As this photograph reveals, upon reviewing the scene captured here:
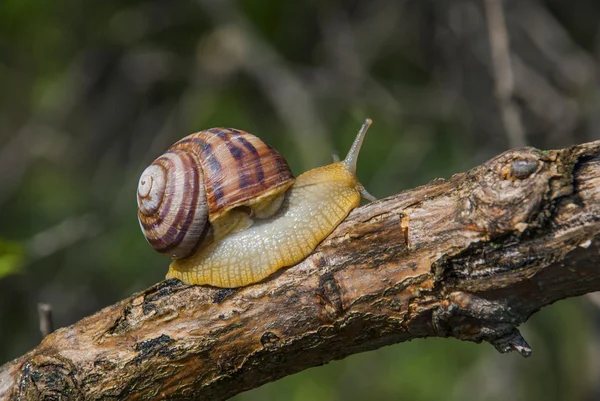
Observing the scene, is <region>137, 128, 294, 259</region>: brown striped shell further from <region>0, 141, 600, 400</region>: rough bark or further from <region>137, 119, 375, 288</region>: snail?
<region>0, 141, 600, 400</region>: rough bark

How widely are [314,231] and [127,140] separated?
5049 millimetres

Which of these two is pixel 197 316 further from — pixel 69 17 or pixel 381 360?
pixel 69 17

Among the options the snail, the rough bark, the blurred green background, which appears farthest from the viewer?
the blurred green background

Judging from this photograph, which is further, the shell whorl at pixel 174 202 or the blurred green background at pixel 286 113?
the blurred green background at pixel 286 113

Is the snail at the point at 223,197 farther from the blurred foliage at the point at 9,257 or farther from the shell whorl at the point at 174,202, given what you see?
the blurred foliage at the point at 9,257

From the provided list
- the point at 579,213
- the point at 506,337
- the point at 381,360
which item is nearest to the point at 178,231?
the point at 506,337

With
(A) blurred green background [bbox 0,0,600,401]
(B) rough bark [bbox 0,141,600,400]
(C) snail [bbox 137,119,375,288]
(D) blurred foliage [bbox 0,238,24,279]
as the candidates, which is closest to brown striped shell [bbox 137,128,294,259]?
(C) snail [bbox 137,119,375,288]

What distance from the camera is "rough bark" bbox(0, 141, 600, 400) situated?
1542 millimetres

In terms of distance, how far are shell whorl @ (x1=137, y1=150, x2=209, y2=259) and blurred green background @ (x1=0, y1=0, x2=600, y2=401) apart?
240 centimetres

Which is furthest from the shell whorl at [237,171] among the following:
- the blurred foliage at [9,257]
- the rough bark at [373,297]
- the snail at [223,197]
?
the blurred foliage at [9,257]

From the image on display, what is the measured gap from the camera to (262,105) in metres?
6.61

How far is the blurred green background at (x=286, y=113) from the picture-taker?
4867 mm

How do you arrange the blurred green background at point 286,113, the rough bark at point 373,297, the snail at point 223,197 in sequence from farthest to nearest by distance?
the blurred green background at point 286,113
the snail at point 223,197
the rough bark at point 373,297

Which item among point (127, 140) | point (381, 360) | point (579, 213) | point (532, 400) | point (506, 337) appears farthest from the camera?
point (127, 140)
